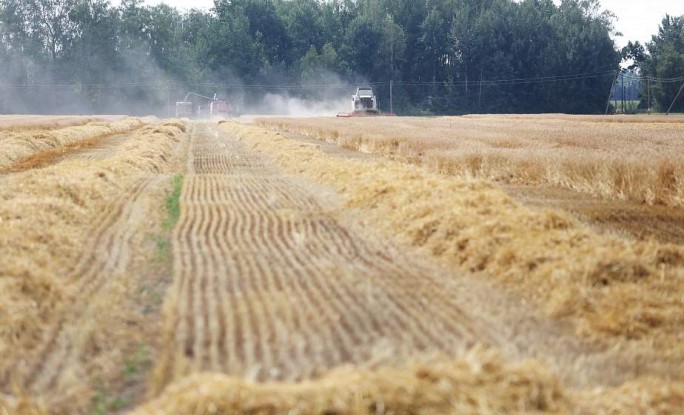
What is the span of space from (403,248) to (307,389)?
18.7 feet

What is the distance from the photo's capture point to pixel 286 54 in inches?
4405

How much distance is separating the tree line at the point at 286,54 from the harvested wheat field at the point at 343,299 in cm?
8756

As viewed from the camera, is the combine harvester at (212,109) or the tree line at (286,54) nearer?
the combine harvester at (212,109)

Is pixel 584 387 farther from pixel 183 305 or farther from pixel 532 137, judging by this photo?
pixel 532 137

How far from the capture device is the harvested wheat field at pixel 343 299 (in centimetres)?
502

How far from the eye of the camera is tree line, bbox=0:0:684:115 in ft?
328

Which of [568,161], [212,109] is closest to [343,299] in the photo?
[568,161]

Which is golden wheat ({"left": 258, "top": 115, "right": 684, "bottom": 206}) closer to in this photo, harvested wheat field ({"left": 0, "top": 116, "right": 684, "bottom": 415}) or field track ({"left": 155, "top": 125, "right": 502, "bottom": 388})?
harvested wheat field ({"left": 0, "top": 116, "right": 684, "bottom": 415})

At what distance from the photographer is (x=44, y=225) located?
10.3 meters

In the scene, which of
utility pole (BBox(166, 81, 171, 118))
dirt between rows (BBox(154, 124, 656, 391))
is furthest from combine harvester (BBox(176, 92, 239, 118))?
dirt between rows (BBox(154, 124, 656, 391))

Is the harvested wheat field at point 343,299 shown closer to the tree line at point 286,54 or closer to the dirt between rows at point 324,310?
the dirt between rows at point 324,310

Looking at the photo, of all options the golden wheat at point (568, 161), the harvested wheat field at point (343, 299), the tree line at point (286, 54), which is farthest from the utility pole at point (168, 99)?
the harvested wheat field at point (343, 299)

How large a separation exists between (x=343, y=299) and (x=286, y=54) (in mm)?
106672

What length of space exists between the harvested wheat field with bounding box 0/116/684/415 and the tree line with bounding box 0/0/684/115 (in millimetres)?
87556
